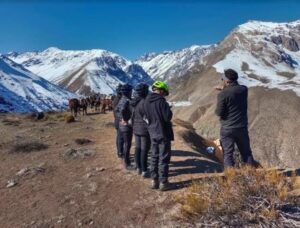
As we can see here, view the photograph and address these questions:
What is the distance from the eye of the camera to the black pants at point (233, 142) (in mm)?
9609

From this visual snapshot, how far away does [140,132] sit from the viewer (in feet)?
36.2

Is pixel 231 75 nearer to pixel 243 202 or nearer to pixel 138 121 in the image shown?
pixel 138 121

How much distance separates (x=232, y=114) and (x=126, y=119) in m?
3.51

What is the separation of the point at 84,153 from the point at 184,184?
574 centimetres

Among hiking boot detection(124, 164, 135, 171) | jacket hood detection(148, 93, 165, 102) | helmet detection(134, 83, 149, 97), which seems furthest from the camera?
hiking boot detection(124, 164, 135, 171)

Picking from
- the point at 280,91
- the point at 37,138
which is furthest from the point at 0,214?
the point at 280,91

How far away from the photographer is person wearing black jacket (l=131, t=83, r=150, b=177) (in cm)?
1099

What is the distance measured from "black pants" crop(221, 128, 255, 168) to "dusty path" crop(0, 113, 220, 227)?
115 centimetres

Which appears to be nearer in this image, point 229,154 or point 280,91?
point 229,154

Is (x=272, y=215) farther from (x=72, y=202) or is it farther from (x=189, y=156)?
(x=189, y=156)

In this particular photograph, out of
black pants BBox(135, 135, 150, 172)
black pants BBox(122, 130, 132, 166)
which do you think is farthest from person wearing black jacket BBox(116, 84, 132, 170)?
black pants BBox(135, 135, 150, 172)

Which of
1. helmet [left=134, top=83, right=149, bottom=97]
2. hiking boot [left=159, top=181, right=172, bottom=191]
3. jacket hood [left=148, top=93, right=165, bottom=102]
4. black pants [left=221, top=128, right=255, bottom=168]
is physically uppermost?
helmet [left=134, top=83, right=149, bottom=97]

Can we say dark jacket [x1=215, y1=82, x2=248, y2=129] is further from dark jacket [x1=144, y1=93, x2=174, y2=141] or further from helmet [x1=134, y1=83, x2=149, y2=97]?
helmet [x1=134, y1=83, x2=149, y2=97]

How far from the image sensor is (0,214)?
9.21m
